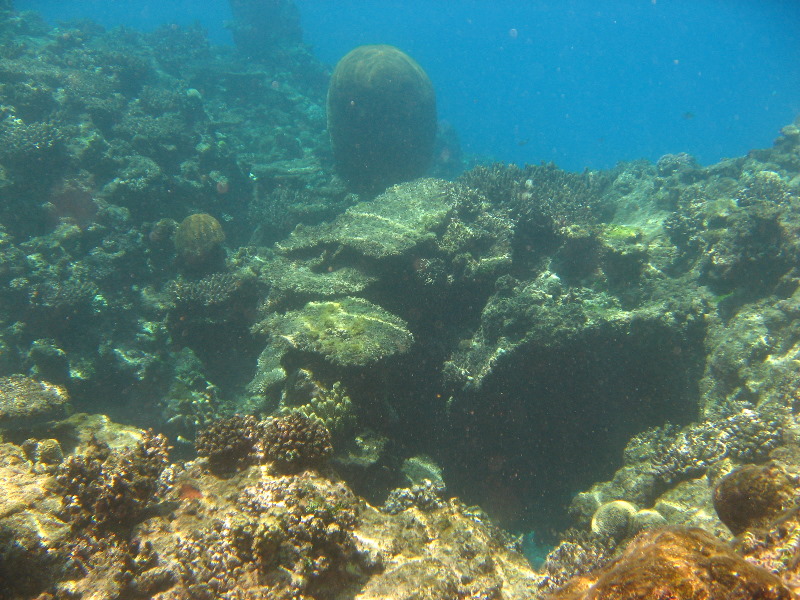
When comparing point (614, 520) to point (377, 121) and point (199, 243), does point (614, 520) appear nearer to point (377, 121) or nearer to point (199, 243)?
point (199, 243)

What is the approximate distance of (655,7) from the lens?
93.9m

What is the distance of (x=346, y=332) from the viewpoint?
17.7 feet

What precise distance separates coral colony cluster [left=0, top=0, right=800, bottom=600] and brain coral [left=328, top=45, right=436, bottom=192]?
9cm

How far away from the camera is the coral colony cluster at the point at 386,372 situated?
120 inches

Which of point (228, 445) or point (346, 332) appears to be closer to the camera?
point (228, 445)

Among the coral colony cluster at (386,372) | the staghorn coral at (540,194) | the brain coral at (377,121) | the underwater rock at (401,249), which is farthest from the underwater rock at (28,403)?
the brain coral at (377,121)

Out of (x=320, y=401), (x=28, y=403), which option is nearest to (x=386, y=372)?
(x=320, y=401)

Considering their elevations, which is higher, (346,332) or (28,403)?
(346,332)

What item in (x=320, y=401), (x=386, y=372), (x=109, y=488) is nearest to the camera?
(x=109, y=488)

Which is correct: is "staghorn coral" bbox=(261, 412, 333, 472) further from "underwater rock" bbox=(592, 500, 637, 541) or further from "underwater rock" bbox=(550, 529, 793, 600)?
"underwater rock" bbox=(592, 500, 637, 541)

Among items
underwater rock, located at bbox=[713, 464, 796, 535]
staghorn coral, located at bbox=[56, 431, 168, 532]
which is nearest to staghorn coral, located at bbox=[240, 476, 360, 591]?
staghorn coral, located at bbox=[56, 431, 168, 532]

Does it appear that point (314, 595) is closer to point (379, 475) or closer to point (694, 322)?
point (379, 475)

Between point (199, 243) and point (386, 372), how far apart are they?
20.2 ft

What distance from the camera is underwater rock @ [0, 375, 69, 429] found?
4.89 m
